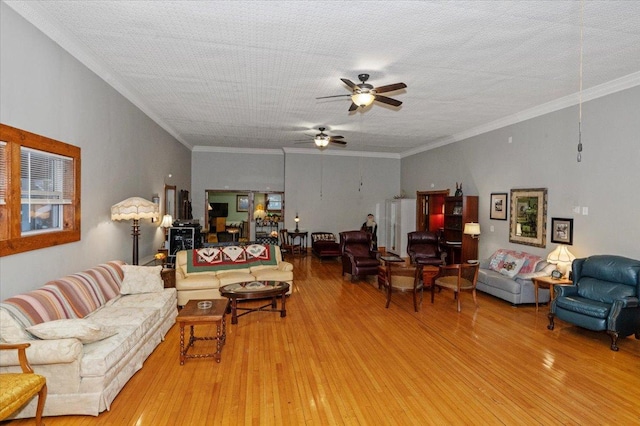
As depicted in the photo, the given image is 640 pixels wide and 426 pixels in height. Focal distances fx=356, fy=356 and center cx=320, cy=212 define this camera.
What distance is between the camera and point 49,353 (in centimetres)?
262

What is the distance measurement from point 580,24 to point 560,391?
11.6ft

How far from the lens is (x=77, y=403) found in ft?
9.04

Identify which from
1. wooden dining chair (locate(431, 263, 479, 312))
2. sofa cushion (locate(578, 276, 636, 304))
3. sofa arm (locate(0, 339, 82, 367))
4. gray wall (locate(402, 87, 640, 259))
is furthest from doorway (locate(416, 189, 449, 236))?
sofa arm (locate(0, 339, 82, 367))

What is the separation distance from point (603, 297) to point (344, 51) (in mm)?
4521

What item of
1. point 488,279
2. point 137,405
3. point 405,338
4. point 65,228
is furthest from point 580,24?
point 65,228

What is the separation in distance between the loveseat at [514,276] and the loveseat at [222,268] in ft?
11.9

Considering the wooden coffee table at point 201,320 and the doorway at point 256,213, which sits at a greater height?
the doorway at point 256,213

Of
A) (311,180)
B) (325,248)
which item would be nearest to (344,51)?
(325,248)

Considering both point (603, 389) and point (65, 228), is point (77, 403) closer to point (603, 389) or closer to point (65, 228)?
point (65, 228)

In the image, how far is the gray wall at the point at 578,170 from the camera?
4.92 m

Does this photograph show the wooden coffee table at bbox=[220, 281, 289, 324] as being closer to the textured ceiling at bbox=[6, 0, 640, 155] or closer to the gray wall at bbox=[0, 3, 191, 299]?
the gray wall at bbox=[0, 3, 191, 299]

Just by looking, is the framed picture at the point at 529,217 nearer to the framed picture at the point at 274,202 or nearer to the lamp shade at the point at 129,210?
the lamp shade at the point at 129,210

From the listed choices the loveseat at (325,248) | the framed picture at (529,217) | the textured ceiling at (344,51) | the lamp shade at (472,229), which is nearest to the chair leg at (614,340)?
the framed picture at (529,217)

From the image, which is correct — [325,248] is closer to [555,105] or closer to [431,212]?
[431,212]
